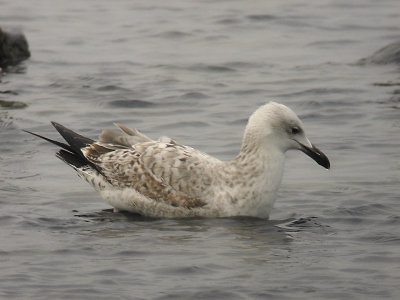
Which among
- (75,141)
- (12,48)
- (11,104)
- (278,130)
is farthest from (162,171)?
(12,48)

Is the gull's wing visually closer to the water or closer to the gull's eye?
A: the water

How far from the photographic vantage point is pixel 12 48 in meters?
16.6

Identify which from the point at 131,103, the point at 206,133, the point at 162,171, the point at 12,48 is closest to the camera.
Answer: the point at 162,171

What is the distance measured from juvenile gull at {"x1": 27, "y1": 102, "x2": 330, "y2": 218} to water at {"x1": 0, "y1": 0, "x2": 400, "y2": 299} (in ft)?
0.52

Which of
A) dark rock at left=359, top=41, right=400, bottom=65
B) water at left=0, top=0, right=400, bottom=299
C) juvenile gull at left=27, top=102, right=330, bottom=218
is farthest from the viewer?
dark rock at left=359, top=41, right=400, bottom=65

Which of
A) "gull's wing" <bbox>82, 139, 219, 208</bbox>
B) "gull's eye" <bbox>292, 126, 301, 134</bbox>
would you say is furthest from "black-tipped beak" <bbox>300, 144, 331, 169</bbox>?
"gull's wing" <bbox>82, 139, 219, 208</bbox>

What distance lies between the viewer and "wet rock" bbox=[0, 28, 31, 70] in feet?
53.6

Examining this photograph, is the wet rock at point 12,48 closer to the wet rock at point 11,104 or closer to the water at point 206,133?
the water at point 206,133

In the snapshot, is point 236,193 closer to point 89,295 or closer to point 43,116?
point 89,295

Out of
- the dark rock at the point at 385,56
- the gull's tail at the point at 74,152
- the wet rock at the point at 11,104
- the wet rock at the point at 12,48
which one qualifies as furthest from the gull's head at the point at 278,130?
the wet rock at the point at 12,48

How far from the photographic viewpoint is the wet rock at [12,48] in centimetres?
1633

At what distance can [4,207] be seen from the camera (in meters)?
9.28

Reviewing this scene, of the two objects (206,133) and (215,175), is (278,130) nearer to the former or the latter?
(215,175)

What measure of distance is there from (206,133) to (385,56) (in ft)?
16.3
